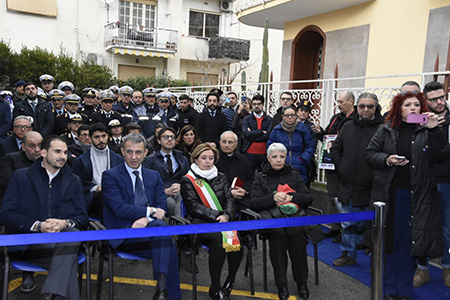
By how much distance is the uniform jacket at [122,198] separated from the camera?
3.67 metres

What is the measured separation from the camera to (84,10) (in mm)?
19812

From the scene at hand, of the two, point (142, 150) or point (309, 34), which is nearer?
point (142, 150)

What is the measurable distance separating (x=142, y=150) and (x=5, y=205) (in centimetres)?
129

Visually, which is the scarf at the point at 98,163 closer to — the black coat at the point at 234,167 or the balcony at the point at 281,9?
the black coat at the point at 234,167

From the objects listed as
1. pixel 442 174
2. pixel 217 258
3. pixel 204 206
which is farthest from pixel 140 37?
pixel 442 174

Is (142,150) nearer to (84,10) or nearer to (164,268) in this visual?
(164,268)

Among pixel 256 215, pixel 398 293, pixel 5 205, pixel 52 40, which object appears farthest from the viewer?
pixel 52 40

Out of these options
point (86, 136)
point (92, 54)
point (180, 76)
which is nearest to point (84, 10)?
point (92, 54)

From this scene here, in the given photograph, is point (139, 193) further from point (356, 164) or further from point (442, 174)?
point (442, 174)

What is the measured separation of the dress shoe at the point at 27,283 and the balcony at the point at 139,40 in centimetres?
1775

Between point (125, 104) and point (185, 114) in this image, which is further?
point (125, 104)

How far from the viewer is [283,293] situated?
3.69m

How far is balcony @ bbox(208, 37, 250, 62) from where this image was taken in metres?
21.7

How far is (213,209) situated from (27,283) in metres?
1.85
